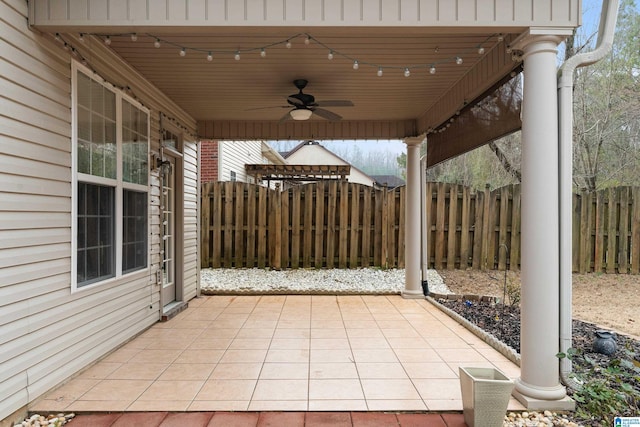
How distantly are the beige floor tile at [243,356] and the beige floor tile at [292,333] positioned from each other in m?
0.48

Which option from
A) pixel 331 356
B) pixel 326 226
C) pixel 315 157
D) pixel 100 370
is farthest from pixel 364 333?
pixel 315 157

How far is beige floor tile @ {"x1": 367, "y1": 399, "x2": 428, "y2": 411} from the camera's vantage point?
246cm

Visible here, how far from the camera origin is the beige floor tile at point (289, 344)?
3.61m

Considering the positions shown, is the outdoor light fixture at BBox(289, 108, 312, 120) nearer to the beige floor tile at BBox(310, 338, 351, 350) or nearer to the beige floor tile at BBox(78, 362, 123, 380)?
the beige floor tile at BBox(310, 338, 351, 350)

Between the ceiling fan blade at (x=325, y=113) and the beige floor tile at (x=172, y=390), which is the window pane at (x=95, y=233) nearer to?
the beige floor tile at (x=172, y=390)

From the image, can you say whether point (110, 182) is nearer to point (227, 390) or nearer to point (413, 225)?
point (227, 390)

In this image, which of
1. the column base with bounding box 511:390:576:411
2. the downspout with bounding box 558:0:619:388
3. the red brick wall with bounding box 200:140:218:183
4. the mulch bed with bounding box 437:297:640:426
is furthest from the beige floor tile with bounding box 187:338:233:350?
the red brick wall with bounding box 200:140:218:183

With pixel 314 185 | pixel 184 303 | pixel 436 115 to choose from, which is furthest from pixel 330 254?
pixel 436 115

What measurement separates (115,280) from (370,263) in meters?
4.96

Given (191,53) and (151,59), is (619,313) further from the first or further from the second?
(151,59)

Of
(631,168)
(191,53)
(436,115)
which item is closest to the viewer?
(191,53)

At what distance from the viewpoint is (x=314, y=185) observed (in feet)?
24.4

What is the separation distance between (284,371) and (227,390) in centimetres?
50

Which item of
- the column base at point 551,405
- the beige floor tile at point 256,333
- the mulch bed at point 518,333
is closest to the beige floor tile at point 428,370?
the column base at point 551,405
